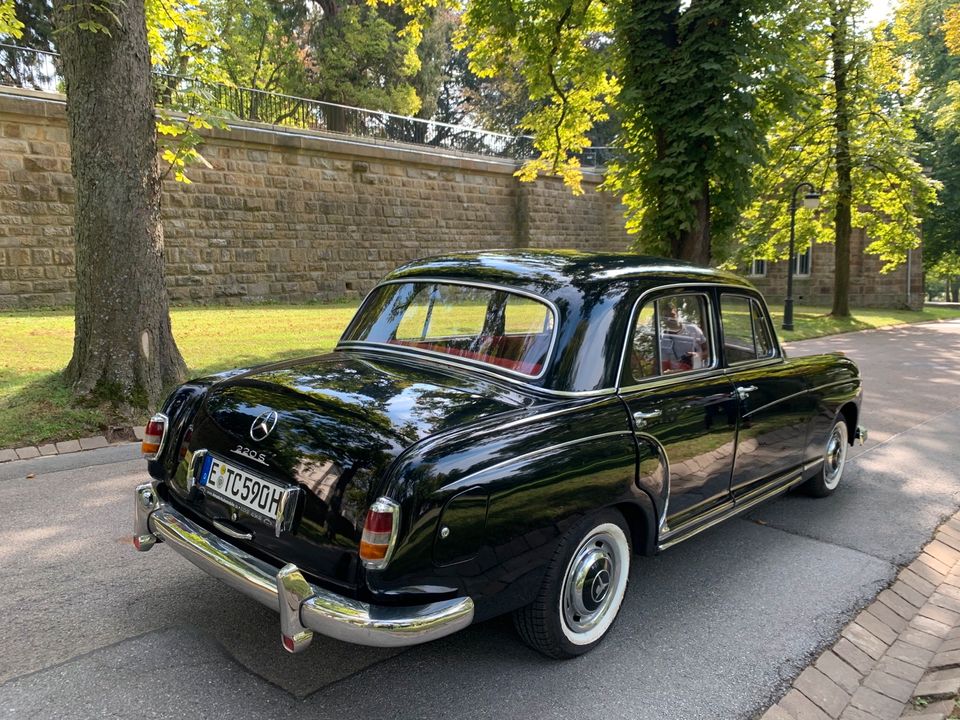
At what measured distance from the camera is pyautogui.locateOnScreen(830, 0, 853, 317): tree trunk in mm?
17938

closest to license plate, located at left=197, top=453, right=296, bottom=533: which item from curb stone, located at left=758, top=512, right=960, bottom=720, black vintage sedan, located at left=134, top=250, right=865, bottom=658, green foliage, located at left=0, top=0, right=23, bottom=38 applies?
black vintage sedan, located at left=134, top=250, right=865, bottom=658

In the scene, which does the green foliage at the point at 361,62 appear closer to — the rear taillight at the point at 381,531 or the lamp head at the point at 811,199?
the lamp head at the point at 811,199

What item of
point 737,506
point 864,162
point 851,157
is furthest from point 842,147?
point 737,506

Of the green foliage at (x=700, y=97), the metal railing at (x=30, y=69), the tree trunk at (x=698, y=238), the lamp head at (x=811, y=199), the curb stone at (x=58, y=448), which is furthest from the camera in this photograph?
the lamp head at (x=811, y=199)

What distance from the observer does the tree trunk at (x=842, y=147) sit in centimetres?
1794

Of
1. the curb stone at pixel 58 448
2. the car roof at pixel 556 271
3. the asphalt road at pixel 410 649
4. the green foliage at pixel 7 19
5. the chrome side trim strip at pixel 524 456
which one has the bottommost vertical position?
the asphalt road at pixel 410 649

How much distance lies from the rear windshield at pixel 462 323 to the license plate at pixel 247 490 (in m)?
1.18

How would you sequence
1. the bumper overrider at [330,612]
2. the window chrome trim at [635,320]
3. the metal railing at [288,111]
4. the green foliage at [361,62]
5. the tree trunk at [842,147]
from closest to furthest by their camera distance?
1. the bumper overrider at [330,612]
2. the window chrome trim at [635,320]
3. the metal railing at [288,111]
4. the tree trunk at [842,147]
5. the green foliage at [361,62]

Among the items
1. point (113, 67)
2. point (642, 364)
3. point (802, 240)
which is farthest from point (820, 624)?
point (802, 240)

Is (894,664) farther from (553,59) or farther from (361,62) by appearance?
(361,62)

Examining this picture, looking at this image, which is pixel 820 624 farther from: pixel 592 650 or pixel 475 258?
pixel 475 258

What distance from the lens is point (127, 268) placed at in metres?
6.42

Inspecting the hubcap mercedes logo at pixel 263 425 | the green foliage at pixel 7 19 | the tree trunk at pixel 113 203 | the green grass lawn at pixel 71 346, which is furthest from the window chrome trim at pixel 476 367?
the green foliage at pixel 7 19

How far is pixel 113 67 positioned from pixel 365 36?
76.0 ft
